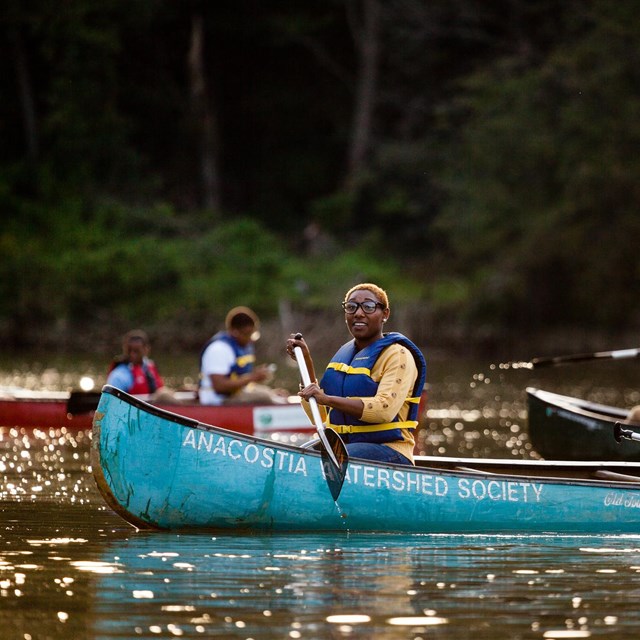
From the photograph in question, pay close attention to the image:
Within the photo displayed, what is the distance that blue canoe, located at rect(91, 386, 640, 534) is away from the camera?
25.9 ft

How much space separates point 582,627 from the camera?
5.93m

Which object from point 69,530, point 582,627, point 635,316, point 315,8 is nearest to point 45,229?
point 315,8

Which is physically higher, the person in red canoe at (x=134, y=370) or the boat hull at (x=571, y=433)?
the person in red canoe at (x=134, y=370)

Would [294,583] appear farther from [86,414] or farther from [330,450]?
[86,414]

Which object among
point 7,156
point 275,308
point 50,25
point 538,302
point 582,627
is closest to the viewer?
point 582,627

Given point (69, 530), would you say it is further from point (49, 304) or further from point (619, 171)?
point (49, 304)

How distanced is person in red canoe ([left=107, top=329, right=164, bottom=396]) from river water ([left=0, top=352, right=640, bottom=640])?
3263 millimetres

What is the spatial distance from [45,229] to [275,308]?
277 inches

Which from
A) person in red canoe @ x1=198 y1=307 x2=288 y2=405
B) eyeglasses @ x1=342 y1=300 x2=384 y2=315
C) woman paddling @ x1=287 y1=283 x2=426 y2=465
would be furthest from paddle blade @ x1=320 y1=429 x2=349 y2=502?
person in red canoe @ x1=198 y1=307 x2=288 y2=405

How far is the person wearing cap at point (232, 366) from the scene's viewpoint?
12.4 m

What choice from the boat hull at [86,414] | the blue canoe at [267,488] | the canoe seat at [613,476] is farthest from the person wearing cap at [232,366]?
the blue canoe at [267,488]

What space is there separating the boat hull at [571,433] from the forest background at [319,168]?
18.3m

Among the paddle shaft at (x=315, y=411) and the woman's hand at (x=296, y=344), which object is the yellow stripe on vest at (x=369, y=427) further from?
the woman's hand at (x=296, y=344)

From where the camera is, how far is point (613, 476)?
888 cm
